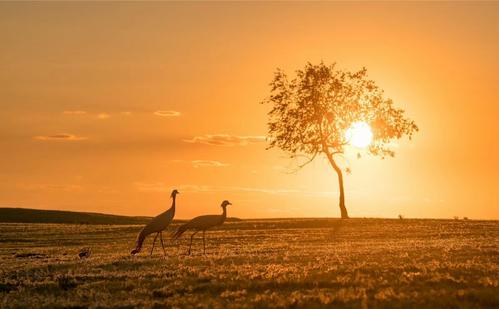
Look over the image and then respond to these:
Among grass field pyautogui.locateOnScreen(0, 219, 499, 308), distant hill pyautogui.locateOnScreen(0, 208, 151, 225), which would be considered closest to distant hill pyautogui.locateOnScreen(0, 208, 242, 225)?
distant hill pyautogui.locateOnScreen(0, 208, 151, 225)

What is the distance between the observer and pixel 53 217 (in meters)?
99.9

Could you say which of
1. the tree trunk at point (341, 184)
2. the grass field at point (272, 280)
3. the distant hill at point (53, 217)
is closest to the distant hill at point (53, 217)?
the distant hill at point (53, 217)

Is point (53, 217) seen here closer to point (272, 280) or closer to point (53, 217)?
point (53, 217)

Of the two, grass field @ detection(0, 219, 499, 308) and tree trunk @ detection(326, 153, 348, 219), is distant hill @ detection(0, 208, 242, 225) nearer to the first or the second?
tree trunk @ detection(326, 153, 348, 219)

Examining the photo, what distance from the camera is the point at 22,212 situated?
4028 inches

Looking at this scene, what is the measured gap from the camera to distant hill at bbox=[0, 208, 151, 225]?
93600 mm

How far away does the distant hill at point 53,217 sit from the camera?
307 feet

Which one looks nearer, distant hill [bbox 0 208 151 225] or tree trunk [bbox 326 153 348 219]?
tree trunk [bbox 326 153 348 219]

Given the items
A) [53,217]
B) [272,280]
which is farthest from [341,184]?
[272,280]

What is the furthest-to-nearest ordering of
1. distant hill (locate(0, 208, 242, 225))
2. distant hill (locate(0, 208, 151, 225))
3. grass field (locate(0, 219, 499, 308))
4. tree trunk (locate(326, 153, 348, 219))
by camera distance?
1. distant hill (locate(0, 208, 151, 225))
2. distant hill (locate(0, 208, 242, 225))
3. tree trunk (locate(326, 153, 348, 219))
4. grass field (locate(0, 219, 499, 308))

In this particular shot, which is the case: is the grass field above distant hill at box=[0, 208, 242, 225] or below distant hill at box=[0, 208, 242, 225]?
below

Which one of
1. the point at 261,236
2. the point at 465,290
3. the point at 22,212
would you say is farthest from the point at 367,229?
the point at 22,212

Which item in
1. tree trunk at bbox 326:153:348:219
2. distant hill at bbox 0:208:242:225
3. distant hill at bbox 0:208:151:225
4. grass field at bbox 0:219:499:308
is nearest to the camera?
grass field at bbox 0:219:499:308

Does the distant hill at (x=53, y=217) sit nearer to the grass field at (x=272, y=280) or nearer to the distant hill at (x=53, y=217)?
the distant hill at (x=53, y=217)
